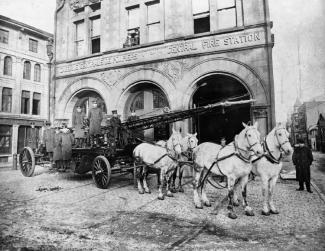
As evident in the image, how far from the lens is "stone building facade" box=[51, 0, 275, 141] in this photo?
9836 mm

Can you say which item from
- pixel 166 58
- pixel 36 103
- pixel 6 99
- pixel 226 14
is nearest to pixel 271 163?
pixel 166 58

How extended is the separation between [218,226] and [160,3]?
426 inches

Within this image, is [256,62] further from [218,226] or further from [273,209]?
[218,226]

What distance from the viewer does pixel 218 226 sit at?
4.67 m

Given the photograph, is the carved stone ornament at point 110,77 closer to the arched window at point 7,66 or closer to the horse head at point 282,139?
the horse head at point 282,139

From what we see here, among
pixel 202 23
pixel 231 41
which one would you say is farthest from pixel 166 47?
pixel 231 41

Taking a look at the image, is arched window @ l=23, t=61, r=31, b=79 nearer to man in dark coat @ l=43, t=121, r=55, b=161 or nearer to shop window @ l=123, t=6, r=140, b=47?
shop window @ l=123, t=6, r=140, b=47

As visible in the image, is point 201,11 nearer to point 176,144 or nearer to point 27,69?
point 176,144

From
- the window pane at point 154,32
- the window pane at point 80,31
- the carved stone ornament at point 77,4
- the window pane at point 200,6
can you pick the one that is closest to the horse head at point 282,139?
the window pane at point 200,6

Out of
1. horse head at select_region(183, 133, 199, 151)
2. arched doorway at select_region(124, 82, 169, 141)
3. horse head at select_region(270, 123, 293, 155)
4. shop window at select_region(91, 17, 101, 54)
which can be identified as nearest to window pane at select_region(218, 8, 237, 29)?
arched doorway at select_region(124, 82, 169, 141)

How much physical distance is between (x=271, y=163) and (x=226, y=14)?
7.88 metres

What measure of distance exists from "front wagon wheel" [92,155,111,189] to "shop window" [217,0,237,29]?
7.83 m

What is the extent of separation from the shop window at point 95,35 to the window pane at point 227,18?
702cm

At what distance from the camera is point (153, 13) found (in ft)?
39.9
